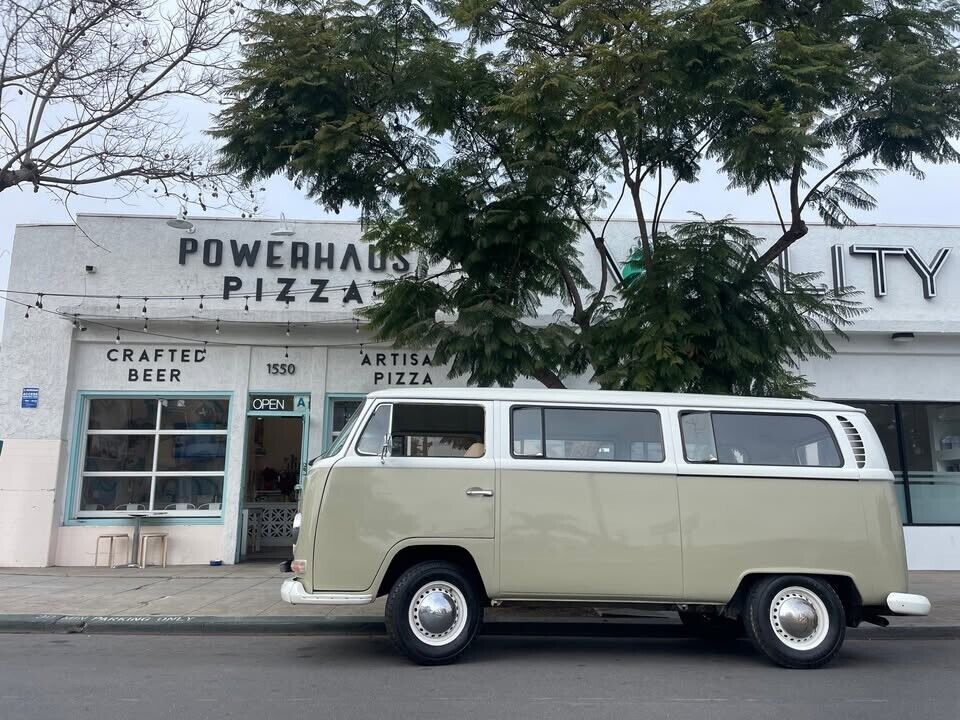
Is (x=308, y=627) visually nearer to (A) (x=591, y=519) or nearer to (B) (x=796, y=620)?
(A) (x=591, y=519)

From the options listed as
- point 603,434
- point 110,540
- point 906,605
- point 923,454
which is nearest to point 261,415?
point 110,540

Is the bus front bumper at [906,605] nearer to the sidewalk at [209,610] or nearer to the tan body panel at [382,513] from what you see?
the sidewalk at [209,610]

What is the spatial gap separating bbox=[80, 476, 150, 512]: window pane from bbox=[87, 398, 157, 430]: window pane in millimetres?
884

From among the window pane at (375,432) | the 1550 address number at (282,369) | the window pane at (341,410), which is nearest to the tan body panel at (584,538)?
the window pane at (375,432)

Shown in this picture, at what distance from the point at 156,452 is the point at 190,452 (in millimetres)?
552

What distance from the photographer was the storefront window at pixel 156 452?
1347 cm

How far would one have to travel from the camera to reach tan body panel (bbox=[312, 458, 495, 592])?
6781mm

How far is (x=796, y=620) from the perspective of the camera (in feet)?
22.9

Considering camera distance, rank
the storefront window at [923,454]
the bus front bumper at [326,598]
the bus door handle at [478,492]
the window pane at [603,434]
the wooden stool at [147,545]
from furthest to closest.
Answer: the storefront window at [923,454] → the wooden stool at [147,545] → the window pane at [603,434] → the bus door handle at [478,492] → the bus front bumper at [326,598]

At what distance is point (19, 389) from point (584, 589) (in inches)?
416

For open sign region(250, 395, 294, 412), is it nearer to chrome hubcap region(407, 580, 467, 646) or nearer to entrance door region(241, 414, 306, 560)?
entrance door region(241, 414, 306, 560)

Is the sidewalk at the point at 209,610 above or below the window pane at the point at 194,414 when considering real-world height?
below

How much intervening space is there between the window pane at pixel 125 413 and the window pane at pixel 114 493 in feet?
2.90

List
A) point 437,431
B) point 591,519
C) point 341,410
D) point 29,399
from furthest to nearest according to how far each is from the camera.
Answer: point 341,410, point 29,399, point 437,431, point 591,519
